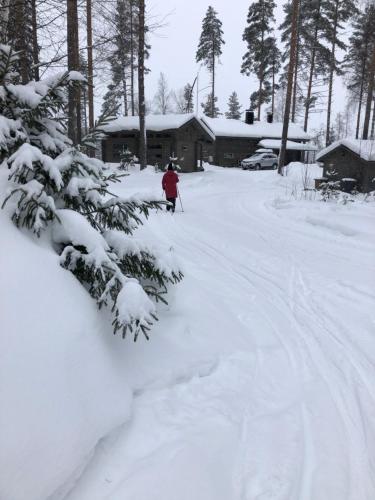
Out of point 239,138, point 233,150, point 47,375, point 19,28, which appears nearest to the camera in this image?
point 47,375

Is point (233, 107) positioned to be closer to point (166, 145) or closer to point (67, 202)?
point (166, 145)

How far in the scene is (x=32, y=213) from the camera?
11.0 ft

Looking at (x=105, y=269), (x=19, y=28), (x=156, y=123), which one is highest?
(x=156, y=123)

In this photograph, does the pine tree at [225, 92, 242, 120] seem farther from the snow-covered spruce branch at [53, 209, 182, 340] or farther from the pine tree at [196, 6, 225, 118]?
the snow-covered spruce branch at [53, 209, 182, 340]

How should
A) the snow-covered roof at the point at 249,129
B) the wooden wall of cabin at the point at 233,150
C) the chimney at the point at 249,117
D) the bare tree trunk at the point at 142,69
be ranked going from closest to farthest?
the bare tree trunk at the point at 142,69 < the snow-covered roof at the point at 249,129 < the wooden wall of cabin at the point at 233,150 < the chimney at the point at 249,117

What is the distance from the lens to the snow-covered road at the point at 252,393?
256cm

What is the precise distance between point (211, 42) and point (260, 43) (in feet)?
21.7

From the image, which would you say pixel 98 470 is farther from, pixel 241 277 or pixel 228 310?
pixel 241 277

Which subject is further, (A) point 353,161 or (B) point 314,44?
(B) point 314,44

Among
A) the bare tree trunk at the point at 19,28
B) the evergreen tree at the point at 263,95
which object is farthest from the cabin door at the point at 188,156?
the bare tree trunk at the point at 19,28

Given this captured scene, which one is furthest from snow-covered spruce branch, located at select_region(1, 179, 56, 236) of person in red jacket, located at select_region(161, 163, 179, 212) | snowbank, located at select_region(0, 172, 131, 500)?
person in red jacket, located at select_region(161, 163, 179, 212)

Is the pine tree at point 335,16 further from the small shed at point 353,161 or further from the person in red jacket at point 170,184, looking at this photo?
the person in red jacket at point 170,184

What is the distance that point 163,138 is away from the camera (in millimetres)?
28094

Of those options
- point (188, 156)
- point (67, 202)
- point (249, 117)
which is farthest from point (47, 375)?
point (249, 117)
